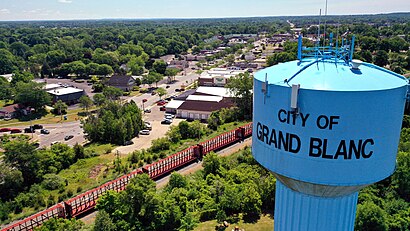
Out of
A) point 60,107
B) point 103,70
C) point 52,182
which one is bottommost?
point 52,182

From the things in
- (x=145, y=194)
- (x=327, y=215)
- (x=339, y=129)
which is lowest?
(x=145, y=194)

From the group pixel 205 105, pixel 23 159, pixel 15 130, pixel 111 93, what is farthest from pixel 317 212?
pixel 111 93

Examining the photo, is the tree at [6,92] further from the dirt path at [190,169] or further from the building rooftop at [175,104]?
the dirt path at [190,169]

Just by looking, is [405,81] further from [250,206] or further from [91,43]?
[91,43]

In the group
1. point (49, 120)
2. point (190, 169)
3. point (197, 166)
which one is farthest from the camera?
point (49, 120)

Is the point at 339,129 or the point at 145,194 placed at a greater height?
the point at 339,129

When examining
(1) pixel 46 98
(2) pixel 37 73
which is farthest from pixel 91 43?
(1) pixel 46 98

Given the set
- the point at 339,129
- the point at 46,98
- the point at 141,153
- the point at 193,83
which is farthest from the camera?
the point at 193,83

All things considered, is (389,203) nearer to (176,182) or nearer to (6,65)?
(176,182)
